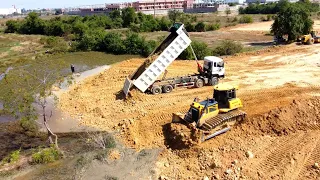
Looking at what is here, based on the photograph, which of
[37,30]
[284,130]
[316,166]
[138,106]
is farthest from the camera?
[37,30]

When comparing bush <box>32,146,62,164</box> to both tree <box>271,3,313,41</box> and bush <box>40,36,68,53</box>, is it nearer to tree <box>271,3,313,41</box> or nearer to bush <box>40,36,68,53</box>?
bush <box>40,36,68,53</box>

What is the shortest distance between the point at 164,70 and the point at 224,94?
23.5 ft

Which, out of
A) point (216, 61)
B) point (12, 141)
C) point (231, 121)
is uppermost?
point (216, 61)

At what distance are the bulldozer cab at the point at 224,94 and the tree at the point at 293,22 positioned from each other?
2606 centimetres

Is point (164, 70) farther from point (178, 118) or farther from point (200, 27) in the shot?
point (200, 27)

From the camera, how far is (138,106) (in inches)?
823

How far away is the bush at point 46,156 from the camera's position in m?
14.9

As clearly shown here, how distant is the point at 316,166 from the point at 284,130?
3101 millimetres

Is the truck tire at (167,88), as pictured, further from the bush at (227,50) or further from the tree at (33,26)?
the tree at (33,26)

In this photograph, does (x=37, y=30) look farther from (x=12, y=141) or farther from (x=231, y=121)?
(x=231, y=121)

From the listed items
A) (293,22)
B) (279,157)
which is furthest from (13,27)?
(279,157)

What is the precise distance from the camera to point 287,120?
53.9ft

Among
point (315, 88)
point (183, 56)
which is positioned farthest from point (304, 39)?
point (315, 88)

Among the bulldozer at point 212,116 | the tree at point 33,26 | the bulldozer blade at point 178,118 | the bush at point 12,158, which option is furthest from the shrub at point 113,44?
the tree at point 33,26
